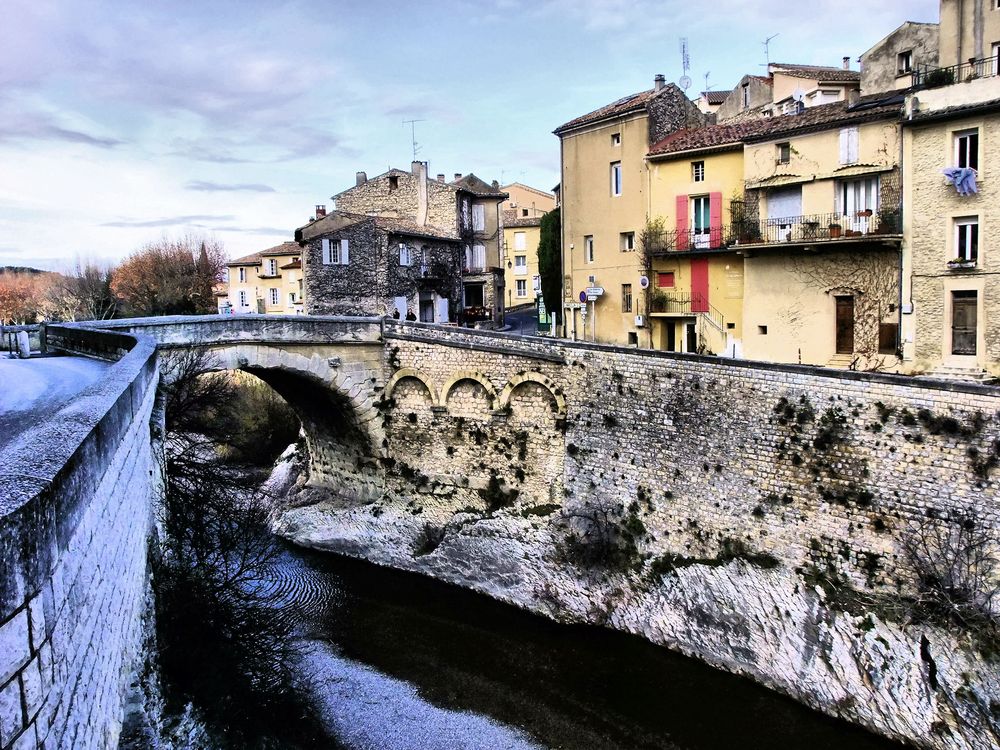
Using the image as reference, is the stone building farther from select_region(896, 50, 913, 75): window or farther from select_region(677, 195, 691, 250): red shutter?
select_region(896, 50, 913, 75): window

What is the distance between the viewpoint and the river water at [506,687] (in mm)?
12492

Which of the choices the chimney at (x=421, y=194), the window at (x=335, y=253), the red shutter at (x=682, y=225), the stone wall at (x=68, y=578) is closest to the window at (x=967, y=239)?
the red shutter at (x=682, y=225)

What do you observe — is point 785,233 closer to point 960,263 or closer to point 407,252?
point 960,263

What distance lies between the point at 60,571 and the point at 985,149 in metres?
19.0

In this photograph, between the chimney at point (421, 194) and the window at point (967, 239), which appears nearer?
the window at point (967, 239)

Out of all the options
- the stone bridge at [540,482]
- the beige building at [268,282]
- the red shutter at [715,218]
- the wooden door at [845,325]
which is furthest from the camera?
the beige building at [268,282]

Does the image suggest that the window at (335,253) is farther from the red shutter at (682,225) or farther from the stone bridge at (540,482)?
the red shutter at (682,225)

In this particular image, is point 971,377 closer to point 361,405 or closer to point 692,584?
point 692,584

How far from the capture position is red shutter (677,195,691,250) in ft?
74.1

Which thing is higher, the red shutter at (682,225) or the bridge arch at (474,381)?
the red shutter at (682,225)

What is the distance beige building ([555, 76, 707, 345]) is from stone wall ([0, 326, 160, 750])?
20149mm

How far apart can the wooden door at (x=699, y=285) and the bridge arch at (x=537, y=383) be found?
6554 millimetres

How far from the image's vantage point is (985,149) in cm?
1625

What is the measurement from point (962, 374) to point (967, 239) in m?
3.03
